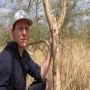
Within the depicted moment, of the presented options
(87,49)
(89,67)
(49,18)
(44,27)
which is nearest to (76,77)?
(89,67)

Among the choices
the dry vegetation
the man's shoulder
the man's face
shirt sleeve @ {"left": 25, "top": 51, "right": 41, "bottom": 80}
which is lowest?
the dry vegetation

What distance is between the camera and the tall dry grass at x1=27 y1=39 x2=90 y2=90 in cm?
609

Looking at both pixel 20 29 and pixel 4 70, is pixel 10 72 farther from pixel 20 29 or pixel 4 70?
pixel 20 29

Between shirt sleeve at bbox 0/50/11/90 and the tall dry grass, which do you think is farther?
the tall dry grass

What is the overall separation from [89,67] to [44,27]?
140 centimetres

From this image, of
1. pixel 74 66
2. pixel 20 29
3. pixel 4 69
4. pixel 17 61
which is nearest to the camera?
pixel 4 69

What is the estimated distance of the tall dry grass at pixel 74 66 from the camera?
6.09 metres

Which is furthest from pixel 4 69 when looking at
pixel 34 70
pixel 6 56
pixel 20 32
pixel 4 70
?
pixel 34 70

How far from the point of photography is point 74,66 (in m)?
6.32

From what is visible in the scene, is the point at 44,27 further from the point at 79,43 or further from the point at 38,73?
the point at 38,73

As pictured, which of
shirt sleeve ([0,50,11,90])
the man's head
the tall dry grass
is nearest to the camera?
shirt sleeve ([0,50,11,90])

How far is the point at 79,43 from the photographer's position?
6.88 metres

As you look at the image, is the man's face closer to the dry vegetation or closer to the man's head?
the man's head

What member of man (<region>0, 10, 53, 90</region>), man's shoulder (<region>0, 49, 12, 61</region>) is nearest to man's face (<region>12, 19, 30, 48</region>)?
man (<region>0, 10, 53, 90</region>)
